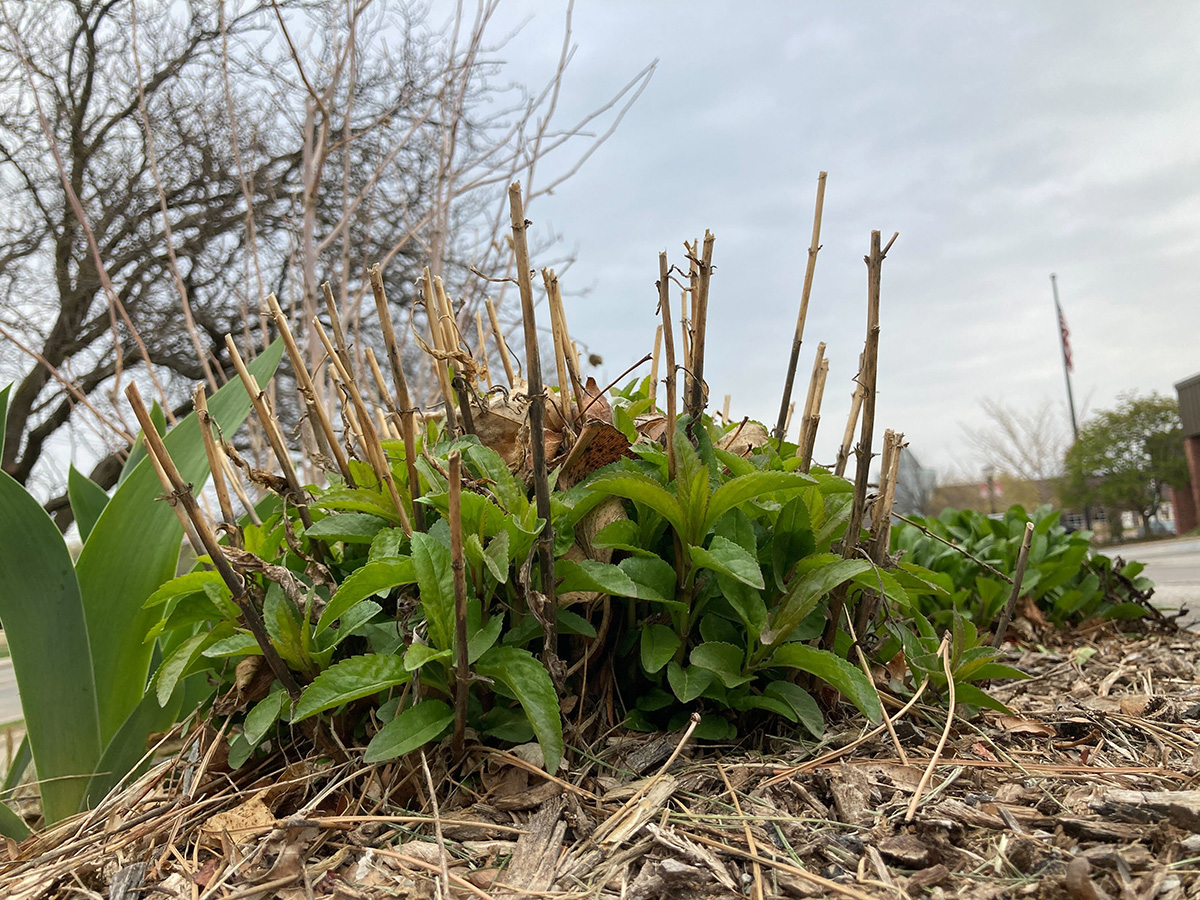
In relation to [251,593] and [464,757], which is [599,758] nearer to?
[464,757]

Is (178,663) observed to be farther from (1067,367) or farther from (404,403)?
(1067,367)

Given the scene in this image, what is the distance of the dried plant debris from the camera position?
0.71 m

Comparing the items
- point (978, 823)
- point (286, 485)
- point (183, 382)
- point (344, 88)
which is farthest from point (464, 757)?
point (183, 382)

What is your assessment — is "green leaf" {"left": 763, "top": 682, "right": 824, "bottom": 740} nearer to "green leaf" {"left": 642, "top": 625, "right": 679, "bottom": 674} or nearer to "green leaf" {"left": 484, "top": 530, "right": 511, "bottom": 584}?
"green leaf" {"left": 642, "top": 625, "right": 679, "bottom": 674}

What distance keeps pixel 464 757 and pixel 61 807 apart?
0.85 meters

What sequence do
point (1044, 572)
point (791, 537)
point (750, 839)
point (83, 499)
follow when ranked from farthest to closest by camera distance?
point (1044, 572) → point (83, 499) → point (791, 537) → point (750, 839)

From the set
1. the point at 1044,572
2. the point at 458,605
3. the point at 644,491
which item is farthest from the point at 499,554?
the point at 1044,572

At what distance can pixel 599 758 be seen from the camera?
3.15ft

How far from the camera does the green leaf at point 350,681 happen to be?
83cm

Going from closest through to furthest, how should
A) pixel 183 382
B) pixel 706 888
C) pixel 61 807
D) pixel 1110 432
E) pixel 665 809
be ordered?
pixel 706 888, pixel 665 809, pixel 61 807, pixel 183 382, pixel 1110 432

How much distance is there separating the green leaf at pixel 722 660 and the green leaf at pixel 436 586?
303 mm

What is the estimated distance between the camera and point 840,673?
2.97 ft

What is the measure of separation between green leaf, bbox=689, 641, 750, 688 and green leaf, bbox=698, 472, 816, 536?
5.7 inches

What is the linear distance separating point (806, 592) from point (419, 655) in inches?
19.1
